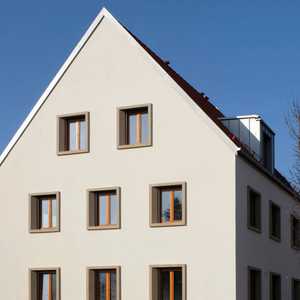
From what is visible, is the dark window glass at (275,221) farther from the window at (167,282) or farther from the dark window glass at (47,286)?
the dark window glass at (47,286)

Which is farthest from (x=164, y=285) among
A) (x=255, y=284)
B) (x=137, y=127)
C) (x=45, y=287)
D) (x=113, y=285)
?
(x=137, y=127)

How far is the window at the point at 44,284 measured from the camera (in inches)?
1210

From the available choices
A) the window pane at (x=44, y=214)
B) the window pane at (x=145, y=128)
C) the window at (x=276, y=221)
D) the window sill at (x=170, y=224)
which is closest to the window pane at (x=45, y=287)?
the window pane at (x=44, y=214)

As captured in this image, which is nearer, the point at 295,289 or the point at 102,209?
the point at 102,209

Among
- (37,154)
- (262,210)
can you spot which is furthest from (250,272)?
(37,154)

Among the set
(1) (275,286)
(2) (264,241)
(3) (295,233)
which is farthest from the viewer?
(3) (295,233)

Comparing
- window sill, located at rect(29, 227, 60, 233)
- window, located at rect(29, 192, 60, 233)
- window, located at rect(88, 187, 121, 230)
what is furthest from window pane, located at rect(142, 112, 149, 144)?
window sill, located at rect(29, 227, 60, 233)

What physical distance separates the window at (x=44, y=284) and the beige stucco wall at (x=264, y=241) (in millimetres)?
7107

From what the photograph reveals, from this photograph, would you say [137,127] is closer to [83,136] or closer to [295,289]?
[83,136]

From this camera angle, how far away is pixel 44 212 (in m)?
31.8

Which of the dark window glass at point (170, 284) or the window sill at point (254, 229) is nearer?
the dark window glass at point (170, 284)

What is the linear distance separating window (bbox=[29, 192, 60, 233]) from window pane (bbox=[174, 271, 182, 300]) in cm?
536

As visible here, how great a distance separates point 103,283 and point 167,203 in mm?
3871

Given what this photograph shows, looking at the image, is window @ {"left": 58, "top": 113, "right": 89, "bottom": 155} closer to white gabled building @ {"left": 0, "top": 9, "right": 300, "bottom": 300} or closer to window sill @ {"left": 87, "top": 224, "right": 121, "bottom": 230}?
white gabled building @ {"left": 0, "top": 9, "right": 300, "bottom": 300}
